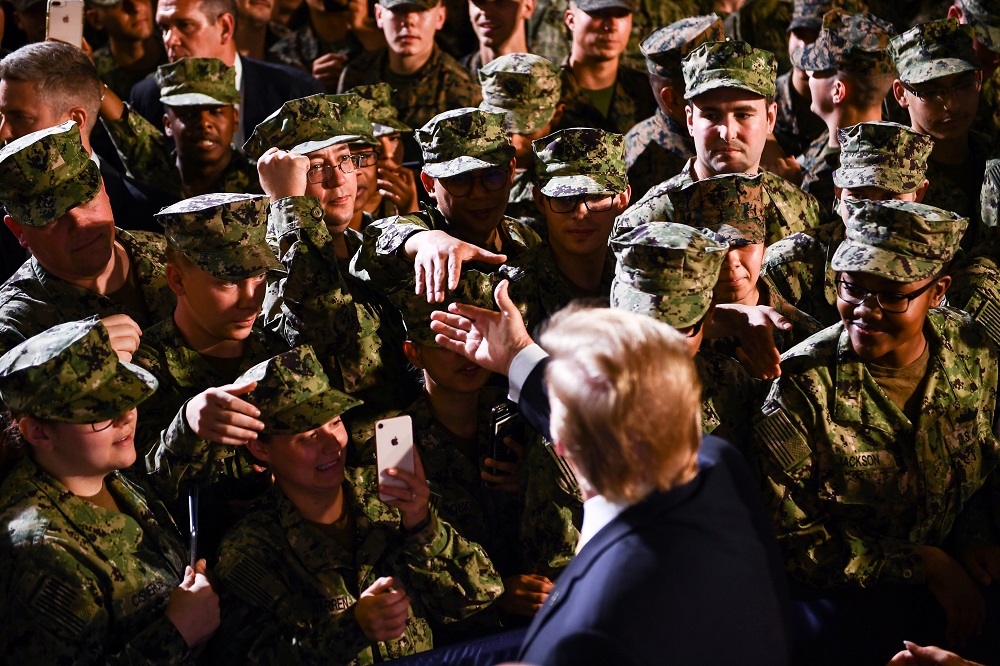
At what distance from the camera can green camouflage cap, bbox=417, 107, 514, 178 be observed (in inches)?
159

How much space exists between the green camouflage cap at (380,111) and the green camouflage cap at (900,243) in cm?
184

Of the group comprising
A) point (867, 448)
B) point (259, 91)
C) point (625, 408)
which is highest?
point (625, 408)

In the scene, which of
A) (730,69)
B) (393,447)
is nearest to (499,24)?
(730,69)

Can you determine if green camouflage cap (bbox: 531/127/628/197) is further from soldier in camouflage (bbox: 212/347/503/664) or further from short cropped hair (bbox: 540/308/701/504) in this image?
short cropped hair (bbox: 540/308/701/504)

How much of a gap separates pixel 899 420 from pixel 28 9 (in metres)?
4.51

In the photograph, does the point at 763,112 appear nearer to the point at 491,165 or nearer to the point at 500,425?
the point at 491,165

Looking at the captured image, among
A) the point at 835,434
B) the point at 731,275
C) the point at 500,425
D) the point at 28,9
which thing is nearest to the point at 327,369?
the point at 500,425

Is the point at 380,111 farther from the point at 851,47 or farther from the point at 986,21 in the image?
the point at 986,21

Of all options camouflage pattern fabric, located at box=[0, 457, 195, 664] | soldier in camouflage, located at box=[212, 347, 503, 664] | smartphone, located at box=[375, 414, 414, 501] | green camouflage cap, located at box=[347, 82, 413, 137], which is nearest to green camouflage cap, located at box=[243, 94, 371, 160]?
green camouflage cap, located at box=[347, 82, 413, 137]

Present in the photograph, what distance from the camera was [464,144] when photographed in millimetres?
4062

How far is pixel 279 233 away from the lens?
12.9 ft

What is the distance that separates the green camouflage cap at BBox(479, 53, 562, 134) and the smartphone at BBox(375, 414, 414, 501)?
6.49 ft

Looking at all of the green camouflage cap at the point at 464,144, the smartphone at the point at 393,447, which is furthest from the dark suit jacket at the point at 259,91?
the smartphone at the point at 393,447

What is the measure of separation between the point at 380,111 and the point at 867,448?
7.22 ft
